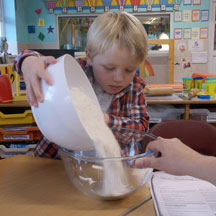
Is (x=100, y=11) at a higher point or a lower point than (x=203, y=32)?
higher

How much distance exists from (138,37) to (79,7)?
3256 mm

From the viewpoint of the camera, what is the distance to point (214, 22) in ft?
12.0

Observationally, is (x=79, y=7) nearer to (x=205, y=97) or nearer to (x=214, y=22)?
(x=214, y=22)

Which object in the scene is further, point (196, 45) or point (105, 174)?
point (196, 45)

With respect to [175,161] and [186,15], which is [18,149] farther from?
[186,15]

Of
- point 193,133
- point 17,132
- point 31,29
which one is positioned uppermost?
point 31,29

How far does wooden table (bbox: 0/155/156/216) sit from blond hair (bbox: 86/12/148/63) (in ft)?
1.33

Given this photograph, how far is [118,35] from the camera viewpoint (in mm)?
766

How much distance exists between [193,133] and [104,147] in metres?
0.64

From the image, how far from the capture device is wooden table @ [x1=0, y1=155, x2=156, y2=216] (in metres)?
0.50

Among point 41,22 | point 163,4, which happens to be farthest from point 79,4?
point 163,4

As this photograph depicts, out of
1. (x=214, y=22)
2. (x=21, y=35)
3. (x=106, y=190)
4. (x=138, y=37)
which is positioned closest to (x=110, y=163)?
(x=106, y=190)

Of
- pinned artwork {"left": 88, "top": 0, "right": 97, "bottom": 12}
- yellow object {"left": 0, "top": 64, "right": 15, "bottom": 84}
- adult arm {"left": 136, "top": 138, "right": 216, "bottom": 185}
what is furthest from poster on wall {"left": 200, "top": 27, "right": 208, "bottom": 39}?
adult arm {"left": 136, "top": 138, "right": 216, "bottom": 185}

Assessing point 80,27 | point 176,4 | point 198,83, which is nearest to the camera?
point 198,83
